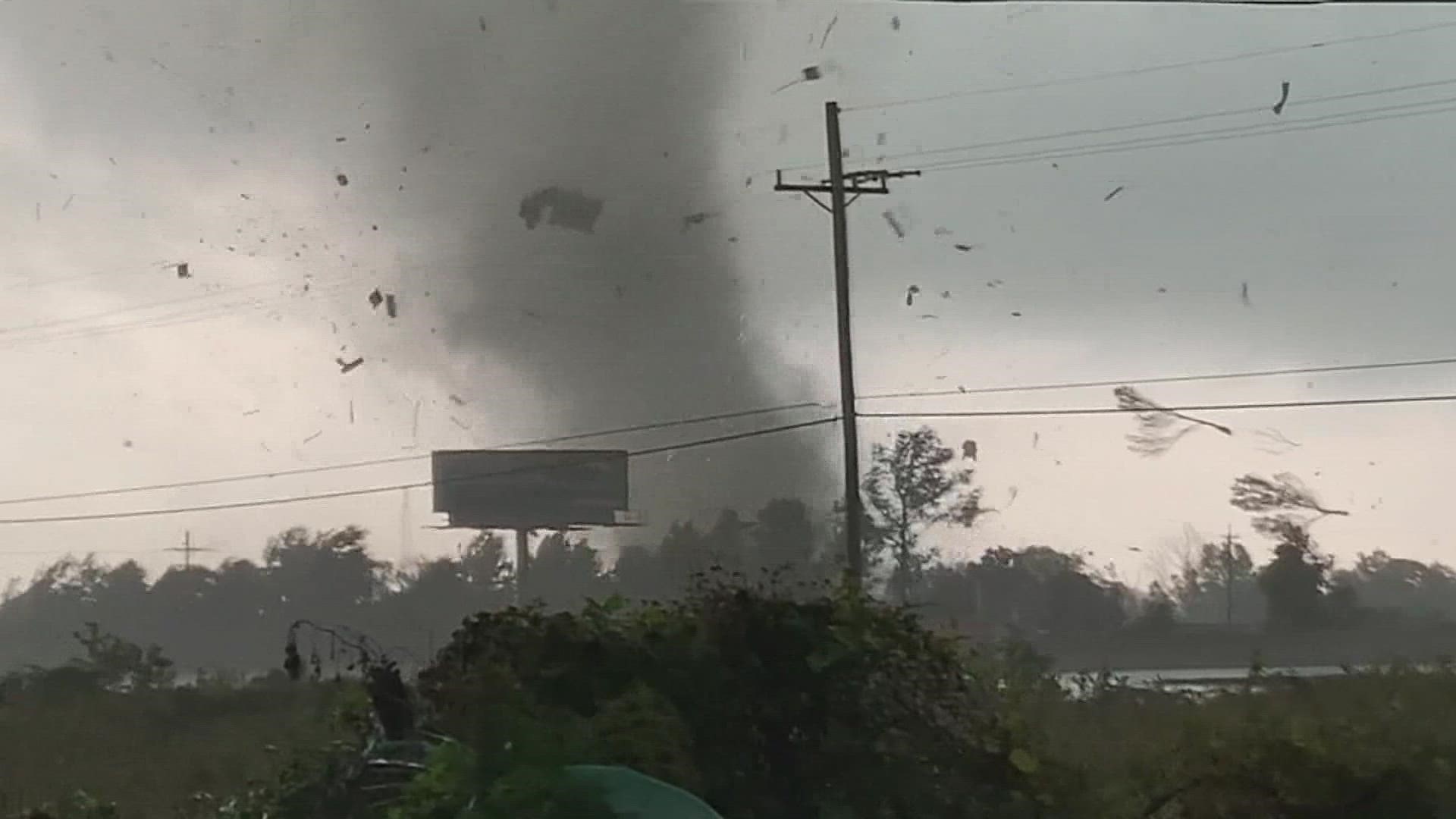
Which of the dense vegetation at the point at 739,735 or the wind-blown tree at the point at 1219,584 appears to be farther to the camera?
the wind-blown tree at the point at 1219,584

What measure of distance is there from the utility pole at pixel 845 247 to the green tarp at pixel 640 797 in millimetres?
1453

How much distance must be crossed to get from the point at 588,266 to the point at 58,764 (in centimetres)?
174

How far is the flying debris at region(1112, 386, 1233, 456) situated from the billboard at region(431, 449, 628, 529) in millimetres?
1338

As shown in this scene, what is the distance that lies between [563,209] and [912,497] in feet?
3.92

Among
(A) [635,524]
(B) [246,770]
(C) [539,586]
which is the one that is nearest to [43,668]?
(B) [246,770]

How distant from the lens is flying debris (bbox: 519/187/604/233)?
134 inches

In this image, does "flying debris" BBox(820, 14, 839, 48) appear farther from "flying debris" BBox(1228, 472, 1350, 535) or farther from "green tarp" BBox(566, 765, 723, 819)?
"green tarp" BBox(566, 765, 723, 819)

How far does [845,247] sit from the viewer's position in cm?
351

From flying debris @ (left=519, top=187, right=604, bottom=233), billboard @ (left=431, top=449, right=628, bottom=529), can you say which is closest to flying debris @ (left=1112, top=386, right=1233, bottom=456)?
billboard @ (left=431, top=449, right=628, bottom=529)

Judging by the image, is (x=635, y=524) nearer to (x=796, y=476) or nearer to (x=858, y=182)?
(x=796, y=476)

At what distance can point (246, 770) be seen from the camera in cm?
300

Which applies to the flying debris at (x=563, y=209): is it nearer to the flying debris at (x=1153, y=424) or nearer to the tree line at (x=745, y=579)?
the tree line at (x=745, y=579)

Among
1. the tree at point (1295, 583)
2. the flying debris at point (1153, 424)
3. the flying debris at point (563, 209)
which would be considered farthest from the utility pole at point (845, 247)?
the tree at point (1295, 583)

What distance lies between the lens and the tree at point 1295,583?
3.49m
